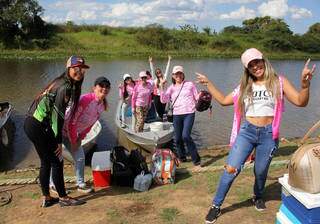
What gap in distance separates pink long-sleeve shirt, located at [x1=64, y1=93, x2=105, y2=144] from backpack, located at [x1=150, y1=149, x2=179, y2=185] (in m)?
1.30

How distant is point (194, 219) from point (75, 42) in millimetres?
48141

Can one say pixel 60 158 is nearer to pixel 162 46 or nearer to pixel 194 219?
pixel 194 219

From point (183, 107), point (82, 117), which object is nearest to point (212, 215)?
point (82, 117)

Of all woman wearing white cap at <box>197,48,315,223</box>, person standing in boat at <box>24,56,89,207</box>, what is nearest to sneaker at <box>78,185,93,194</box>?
person standing in boat at <box>24,56,89,207</box>

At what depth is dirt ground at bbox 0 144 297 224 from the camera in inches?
190

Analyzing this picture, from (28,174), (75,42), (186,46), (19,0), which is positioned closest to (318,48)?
(186,46)

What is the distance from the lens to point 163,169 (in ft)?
20.2

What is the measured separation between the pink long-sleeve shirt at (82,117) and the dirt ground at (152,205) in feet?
3.12

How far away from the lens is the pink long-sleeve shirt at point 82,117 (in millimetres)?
5352

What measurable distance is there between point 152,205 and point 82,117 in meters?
1.54

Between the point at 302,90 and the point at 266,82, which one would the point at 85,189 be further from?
the point at 302,90

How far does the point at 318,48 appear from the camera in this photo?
224ft

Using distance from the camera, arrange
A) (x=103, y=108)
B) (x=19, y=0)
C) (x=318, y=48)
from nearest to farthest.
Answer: (x=103, y=108) < (x=19, y=0) < (x=318, y=48)

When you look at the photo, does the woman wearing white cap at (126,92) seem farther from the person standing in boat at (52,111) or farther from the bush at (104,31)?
the bush at (104,31)
